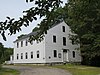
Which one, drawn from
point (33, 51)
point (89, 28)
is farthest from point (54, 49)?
point (89, 28)

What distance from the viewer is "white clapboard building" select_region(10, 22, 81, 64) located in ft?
137

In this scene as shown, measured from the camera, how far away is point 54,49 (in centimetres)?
4294

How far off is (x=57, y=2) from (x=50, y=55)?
3733 centimetres

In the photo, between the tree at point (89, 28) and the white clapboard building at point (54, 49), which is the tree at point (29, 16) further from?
the white clapboard building at point (54, 49)

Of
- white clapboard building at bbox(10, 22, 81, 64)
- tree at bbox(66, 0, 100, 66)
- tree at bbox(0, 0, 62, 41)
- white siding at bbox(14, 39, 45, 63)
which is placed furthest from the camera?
white siding at bbox(14, 39, 45, 63)

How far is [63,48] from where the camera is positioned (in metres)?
44.4

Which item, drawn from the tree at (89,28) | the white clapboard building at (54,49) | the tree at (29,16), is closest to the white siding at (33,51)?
the white clapboard building at (54,49)

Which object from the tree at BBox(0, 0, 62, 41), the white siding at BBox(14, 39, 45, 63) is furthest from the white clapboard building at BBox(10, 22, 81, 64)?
the tree at BBox(0, 0, 62, 41)

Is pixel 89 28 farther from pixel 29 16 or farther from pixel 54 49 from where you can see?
pixel 29 16

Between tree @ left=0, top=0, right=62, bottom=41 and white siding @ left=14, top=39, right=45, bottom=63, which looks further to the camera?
white siding @ left=14, top=39, right=45, bottom=63

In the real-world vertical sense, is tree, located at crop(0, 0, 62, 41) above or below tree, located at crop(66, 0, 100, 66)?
below

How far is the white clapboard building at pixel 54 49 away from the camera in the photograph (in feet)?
137

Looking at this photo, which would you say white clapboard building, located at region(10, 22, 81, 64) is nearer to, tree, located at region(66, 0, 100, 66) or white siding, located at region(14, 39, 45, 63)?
white siding, located at region(14, 39, 45, 63)

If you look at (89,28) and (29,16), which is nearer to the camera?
(29,16)
